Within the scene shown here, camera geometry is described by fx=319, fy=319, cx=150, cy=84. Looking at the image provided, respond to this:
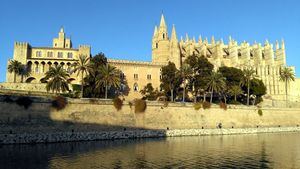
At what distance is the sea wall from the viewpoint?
3891cm

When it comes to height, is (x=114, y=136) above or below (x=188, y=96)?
below

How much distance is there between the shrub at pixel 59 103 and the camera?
138 ft

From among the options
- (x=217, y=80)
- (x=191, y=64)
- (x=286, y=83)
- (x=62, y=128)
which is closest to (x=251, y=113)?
(x=217, y=80)

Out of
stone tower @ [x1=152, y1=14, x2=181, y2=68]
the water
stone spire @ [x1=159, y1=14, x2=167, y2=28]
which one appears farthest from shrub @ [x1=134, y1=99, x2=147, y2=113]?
stone spire @ [x1=159, y1=14, x2=167, y2=28]

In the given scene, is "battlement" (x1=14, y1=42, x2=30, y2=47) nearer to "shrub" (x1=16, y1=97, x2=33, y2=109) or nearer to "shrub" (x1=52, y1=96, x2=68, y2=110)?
"shrub" (x1=52, y1=96, x2=68, y2=110)

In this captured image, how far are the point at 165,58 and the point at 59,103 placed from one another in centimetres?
4927

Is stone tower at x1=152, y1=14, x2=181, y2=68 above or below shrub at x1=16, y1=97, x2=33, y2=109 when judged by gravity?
above

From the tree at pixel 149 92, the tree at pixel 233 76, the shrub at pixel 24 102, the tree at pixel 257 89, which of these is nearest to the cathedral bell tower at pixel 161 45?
the tree at pixel 149 92

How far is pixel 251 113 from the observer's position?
62.0 m

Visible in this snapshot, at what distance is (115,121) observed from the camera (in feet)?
151

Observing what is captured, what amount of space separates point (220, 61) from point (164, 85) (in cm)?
2802

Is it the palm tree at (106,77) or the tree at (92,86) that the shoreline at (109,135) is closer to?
the palm tree at (106,77)

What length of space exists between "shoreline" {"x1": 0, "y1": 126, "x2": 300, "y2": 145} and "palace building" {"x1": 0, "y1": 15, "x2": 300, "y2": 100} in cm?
2583

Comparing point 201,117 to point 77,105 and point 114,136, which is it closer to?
point 114,136
